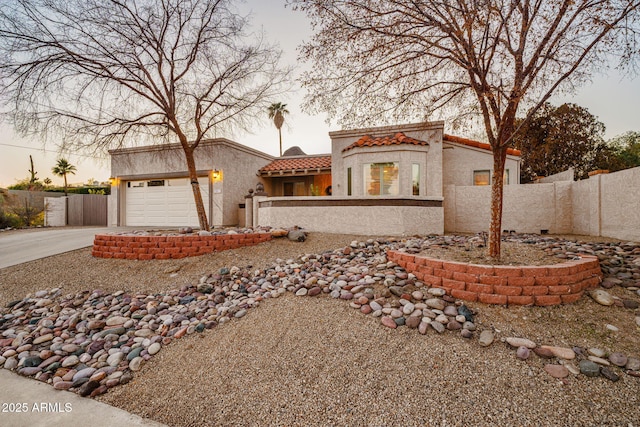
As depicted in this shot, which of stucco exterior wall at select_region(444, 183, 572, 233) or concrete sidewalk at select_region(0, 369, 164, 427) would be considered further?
stucco exterior wall at select_region(444, 183, 572, 233)

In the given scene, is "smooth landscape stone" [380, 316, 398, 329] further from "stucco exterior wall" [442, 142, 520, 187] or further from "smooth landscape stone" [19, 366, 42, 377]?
"stucco exterior wall" [442, 142, 520, 187]

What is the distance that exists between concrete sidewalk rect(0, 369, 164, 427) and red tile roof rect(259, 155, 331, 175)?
34.3ft

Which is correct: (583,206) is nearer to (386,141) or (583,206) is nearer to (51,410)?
(386,141)

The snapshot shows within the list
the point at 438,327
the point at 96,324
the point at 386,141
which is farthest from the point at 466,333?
the point at 386,141

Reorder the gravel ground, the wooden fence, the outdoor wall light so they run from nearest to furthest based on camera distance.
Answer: the gravel ground, the outdoor wall light, the wooden fence

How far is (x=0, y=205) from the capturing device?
40.0 ft

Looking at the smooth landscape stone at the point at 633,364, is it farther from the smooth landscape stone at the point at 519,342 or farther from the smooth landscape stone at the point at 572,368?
the smooth landscape stone at the point at 519,342

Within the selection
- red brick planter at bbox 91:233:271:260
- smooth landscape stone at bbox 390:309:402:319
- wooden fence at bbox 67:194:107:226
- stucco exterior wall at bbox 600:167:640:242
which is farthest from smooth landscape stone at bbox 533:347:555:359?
wooden fence at bbox 67:194:107:226

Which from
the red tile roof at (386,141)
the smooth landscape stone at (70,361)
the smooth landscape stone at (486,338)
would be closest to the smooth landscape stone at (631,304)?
the smooth landscape stone at (486,338)

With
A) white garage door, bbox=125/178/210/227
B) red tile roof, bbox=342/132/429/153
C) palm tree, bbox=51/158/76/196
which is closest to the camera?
red tile roof, bbox=342/132/429/153

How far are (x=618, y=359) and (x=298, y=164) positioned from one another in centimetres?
1190

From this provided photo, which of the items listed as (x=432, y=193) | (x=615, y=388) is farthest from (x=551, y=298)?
(x=432, y=193)

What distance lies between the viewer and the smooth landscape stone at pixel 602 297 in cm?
303

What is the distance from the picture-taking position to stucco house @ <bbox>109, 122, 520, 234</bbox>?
7.24 meters
